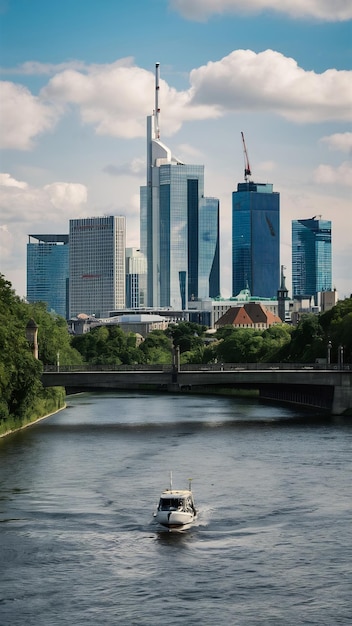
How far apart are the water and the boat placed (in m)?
0.74

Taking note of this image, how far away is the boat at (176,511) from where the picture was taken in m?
71.6

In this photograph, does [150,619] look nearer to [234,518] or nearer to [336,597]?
[336,597]

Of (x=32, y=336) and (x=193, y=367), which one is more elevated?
(x=32, y=336)

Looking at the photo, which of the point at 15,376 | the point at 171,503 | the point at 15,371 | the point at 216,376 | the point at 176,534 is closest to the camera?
the point at 176,534

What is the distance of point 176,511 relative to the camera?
2844 inches

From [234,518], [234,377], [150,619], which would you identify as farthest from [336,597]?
[234,377]

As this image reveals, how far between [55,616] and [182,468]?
133 ft

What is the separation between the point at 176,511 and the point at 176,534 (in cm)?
184

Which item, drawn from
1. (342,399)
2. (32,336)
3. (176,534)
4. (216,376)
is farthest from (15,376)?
(176,534)

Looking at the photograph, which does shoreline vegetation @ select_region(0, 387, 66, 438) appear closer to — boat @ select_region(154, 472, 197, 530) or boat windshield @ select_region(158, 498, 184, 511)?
boat @ select_region(154, 472, 197, 530)

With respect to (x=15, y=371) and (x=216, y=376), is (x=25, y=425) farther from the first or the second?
(x=216, y=376)

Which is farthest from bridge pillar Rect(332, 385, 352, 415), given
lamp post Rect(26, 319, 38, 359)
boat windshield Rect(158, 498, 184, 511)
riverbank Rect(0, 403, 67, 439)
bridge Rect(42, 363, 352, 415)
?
boat windshield Rect(158, 498, 184, 511)

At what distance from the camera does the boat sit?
7162 centimetres

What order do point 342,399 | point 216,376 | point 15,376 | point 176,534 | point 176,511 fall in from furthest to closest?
point 342,399 → point 216,376 → point 15,376 → point 176,511 → point 176,534
